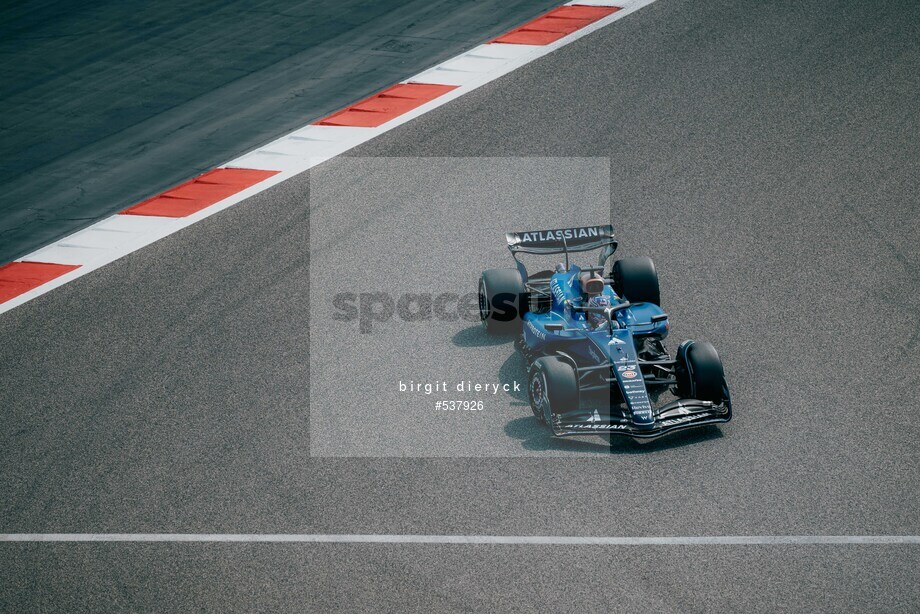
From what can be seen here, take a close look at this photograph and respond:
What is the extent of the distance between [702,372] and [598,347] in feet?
3.21

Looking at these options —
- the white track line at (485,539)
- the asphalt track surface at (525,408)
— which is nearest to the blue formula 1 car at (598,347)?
the asphalt track surface at (525,408)

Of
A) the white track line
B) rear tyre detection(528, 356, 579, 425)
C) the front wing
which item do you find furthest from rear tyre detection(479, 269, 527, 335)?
the white track line

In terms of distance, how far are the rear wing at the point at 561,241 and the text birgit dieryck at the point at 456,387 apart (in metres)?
1.40

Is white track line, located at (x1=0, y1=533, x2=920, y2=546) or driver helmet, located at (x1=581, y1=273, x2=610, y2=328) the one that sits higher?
driver helmet, located at (x1=581, y1=273, x2=610, y2=328)

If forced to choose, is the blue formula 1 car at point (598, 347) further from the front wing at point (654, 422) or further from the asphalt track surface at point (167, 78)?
the asphalt track surface at point (167, 78)

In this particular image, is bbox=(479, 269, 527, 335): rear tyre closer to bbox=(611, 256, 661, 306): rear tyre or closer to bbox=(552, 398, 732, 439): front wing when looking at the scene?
bbox=(611, 256, 661, 306): rear tyre

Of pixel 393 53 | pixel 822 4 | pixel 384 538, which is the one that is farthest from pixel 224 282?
pixel 822 4

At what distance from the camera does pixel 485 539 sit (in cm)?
807

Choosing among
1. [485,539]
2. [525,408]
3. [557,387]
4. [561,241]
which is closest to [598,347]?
[557,387]

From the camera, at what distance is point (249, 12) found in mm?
18000

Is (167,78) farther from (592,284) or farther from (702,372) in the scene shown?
(702,372)

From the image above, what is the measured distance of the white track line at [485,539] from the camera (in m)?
7.87

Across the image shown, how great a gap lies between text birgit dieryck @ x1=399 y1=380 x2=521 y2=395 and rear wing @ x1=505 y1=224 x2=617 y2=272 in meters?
1.40

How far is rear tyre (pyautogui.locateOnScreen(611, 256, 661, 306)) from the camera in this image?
33.3 ft
